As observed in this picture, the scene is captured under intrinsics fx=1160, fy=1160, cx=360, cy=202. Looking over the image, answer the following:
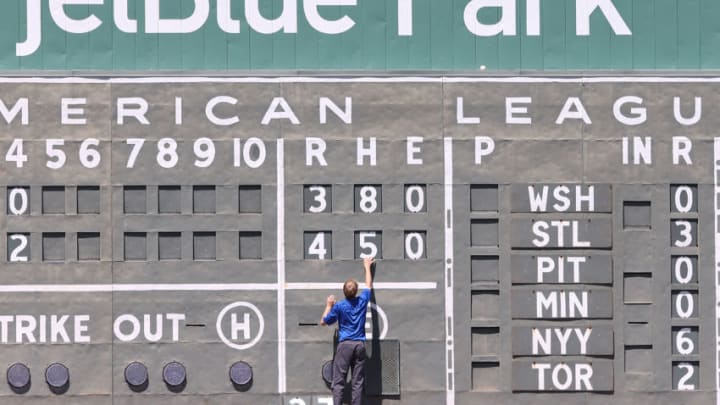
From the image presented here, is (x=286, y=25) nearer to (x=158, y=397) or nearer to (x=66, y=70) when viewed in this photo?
(x=66, y=70)

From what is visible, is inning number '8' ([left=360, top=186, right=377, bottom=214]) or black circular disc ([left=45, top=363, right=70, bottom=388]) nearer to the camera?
black circular disc ([left=45, top=363, right=70, bottom=388])

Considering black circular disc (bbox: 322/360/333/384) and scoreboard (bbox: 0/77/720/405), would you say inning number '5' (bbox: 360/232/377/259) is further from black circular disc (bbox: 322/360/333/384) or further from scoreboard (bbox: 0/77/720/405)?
black circular disc (bbox: 322/360/333/384)

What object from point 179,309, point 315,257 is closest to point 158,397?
point 179,309

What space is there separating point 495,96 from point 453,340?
3.09 meters

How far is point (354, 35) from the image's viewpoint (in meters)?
14.7

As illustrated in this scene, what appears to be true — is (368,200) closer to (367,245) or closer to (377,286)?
(367,245)

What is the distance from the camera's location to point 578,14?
14.8 m

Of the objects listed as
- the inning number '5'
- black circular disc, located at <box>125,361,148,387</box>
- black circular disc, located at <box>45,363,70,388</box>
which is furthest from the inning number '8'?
black circular disc, located at <box>45,363,70,388</box>

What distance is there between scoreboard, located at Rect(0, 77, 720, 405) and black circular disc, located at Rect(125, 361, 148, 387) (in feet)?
0.06

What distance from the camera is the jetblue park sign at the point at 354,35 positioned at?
14.6 meters

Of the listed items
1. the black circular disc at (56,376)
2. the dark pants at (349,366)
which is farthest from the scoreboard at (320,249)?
the dark pants at (349,366)

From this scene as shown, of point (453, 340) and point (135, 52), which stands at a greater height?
point (135, 52)

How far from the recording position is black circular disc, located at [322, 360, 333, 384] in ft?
47.0

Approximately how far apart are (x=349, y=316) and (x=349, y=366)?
64 centimetres
